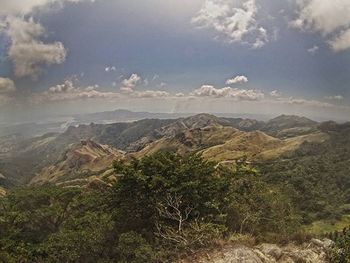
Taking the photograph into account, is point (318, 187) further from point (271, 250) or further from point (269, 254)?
point (269, 254)

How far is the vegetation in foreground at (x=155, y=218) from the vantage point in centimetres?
3569

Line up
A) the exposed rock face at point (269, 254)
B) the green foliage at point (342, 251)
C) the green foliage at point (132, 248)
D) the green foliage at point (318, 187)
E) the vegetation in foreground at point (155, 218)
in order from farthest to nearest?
the green foliage at point (318, 187) < the vegetation in foreground at point (155, 218) < the green foliage at point (132, 248) < the exposed rock face at point (269, 254) < the green foliage at point (342, 251)

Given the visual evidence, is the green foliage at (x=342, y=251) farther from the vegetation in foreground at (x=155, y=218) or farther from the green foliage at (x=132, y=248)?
the green foliage at (x=132, y=248)

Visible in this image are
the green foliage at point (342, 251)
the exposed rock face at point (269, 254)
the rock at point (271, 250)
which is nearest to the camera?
the green foliage at point (342, 251)

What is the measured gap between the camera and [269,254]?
1228 inches

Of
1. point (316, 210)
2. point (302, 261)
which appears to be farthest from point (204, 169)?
point (316, 210)

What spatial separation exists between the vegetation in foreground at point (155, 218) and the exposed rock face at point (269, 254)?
5.17 ft

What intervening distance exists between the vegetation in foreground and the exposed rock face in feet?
5.17

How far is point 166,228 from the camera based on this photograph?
37.6 meters

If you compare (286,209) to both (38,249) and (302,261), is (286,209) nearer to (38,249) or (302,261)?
(302,261)

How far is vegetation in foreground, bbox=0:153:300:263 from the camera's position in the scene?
1405 inches

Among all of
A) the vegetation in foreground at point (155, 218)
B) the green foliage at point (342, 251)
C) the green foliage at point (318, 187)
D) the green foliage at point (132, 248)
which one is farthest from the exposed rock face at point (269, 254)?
the green foliage at point (318, 187)

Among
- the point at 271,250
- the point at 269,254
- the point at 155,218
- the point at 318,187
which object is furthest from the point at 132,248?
the point at 318,187

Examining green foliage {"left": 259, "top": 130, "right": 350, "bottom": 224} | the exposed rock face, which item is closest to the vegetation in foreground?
the exposed rock face
